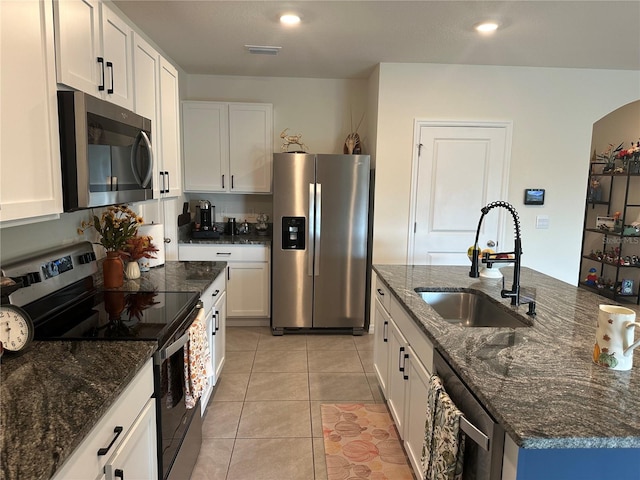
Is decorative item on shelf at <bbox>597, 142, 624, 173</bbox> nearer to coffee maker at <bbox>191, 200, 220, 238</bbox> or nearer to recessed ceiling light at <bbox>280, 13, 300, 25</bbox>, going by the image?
recessed ceiling light at <bbox>280, 13, 300, 25</bbox>

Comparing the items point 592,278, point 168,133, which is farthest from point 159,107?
point 592,278

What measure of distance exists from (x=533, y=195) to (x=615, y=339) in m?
3.08

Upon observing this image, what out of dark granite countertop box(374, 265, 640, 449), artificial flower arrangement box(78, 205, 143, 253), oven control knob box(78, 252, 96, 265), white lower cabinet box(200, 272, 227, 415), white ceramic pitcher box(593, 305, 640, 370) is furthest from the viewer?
white lower cabinet box(200, 272, 227, 415)

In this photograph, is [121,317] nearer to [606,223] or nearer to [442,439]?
[442,439]

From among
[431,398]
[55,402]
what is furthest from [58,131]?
[431,398]

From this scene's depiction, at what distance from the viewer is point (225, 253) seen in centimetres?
417

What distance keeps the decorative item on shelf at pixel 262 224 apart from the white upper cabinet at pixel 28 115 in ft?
10.4

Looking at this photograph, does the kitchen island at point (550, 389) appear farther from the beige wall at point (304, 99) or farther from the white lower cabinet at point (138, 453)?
the beige wall at point (304, 99)

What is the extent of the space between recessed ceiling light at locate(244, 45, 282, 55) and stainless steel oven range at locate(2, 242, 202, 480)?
2.12 m

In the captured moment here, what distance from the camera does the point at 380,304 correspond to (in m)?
2.96

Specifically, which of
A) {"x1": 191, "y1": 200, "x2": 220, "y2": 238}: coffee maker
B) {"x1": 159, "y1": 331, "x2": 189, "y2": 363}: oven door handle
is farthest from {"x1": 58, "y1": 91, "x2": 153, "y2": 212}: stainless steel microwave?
{"x1": 191, "y1": 200, "x2": 220, "y2": 238}: coffee maker

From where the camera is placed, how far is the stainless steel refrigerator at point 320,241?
396 centimetres

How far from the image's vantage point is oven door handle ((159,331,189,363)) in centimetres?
165

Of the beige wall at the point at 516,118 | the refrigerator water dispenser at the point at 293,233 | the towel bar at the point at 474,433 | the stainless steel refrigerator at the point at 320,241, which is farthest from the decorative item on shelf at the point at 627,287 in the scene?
the towel bar at the point at 474,433
